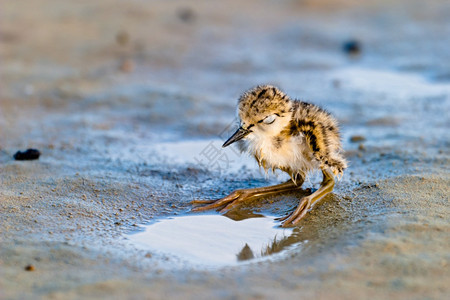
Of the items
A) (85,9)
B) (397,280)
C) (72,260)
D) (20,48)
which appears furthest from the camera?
(85,9)

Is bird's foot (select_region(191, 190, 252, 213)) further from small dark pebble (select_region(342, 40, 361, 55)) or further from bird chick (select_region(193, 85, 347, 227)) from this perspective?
small dark pebble (select_region(342, 40, 361, 55))

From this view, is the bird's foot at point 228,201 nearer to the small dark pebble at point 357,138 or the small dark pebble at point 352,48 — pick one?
the small dark pebble at point 357,138

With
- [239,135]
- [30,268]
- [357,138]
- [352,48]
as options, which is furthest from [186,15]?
[30,268]

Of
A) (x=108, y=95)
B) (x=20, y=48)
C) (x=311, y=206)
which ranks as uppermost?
(x=20, y=48)

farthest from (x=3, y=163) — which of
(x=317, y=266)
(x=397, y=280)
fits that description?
(x=397, y=280)

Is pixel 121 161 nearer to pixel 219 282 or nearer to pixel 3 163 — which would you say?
pixel 3 163

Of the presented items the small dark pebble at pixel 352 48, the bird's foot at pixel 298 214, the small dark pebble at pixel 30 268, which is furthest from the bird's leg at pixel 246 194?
the small dark pebble at pixel 352 48

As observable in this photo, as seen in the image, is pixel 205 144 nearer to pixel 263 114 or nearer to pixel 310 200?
pixel 263 114
